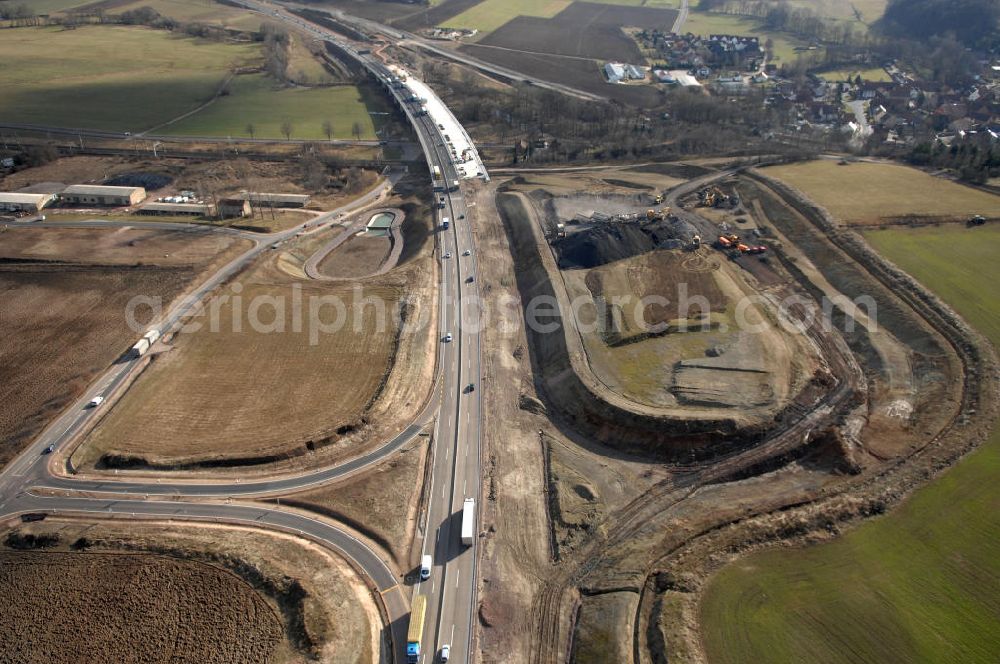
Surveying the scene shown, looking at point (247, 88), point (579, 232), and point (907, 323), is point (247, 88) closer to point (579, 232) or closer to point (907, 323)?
point (579, 232)

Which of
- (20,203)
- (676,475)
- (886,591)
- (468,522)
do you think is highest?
(20,203)

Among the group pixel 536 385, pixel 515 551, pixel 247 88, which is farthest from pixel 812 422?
pixel 247 88

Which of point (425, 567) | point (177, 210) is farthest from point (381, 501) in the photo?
point (177, 210)

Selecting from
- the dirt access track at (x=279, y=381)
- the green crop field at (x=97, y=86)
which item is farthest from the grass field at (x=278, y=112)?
the dirt access track at (x=279, y=381)

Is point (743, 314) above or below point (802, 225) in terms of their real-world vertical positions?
below

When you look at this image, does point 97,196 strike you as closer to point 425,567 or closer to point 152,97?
point 152,97

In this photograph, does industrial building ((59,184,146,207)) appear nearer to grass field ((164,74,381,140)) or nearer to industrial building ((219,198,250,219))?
industrial building ((219,198,250,219))
